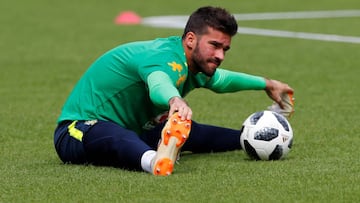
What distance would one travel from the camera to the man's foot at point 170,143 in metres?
6.93

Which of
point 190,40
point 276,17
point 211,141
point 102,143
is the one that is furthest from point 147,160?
point 276,17

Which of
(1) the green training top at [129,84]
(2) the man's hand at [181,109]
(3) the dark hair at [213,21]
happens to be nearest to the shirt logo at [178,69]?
(1) the green training top at [129,84]

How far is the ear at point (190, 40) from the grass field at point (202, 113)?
933 millimetres

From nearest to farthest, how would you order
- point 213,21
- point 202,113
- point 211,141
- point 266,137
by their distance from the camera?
point 213,21 → point 266,137 → point 211,141 → point 202,113

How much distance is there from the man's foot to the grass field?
11 centimetres

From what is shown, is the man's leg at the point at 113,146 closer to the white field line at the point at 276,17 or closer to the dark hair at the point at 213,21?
the dark hair at the point at 213,21

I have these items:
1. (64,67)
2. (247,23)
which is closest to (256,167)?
(64,67)

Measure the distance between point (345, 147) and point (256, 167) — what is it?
4.03 feet

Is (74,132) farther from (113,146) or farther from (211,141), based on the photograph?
(211,141)

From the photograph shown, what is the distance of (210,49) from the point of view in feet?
24.5

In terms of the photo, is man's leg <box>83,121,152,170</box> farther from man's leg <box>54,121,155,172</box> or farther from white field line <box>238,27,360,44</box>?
white field line <box>238,27,360,44</box>

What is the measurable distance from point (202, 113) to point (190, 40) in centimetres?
357

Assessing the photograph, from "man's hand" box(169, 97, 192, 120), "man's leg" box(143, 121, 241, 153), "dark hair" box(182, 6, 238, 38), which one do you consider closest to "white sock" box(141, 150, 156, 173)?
"man's hand" box(169, 97, 192, 120)

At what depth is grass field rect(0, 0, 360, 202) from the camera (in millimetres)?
6602
